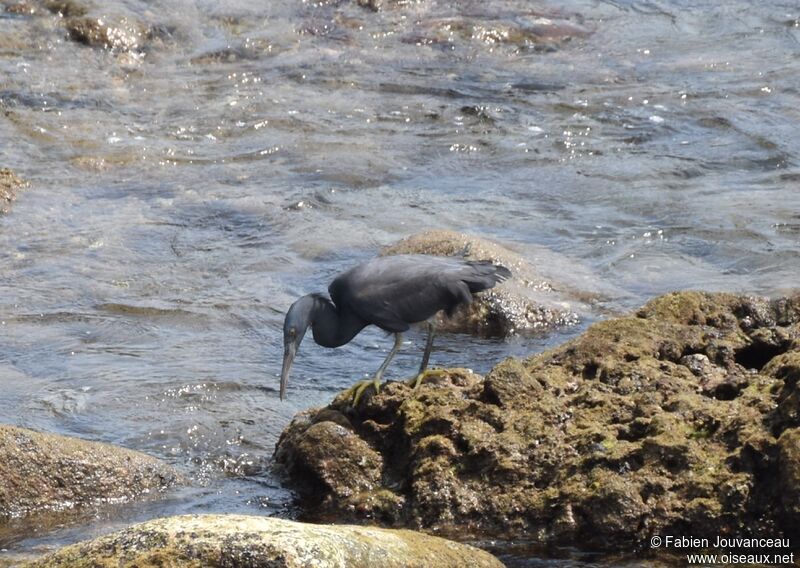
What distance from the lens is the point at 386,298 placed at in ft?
18.5

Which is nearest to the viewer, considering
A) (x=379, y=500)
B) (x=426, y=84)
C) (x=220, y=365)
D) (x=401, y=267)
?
(x=379, y=500)

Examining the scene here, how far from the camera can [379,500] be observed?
4.88 metres

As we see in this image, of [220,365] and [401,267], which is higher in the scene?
[401,267]

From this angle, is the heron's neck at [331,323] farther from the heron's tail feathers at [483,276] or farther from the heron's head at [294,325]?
the heron's tail feathers at [483,276]

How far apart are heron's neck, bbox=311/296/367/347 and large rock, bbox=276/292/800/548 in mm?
483

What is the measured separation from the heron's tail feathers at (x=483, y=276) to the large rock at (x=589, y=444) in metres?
0.51

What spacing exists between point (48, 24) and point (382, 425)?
33.5 feet

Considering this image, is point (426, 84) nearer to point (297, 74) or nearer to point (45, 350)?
point (297, 74)

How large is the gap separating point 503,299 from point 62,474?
3108mm

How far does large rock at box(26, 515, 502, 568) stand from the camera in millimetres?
3273

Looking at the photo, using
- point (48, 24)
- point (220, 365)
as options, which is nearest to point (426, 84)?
point (48, 24)

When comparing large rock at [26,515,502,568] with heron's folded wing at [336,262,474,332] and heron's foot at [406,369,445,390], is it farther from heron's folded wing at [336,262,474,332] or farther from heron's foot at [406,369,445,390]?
heron's folded wing at [336,262,474,332]

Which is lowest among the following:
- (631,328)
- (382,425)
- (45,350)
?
(45,350)

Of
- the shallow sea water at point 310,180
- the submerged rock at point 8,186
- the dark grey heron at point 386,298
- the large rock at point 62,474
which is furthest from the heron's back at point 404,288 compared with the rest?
the submerged rock at point 8,186
